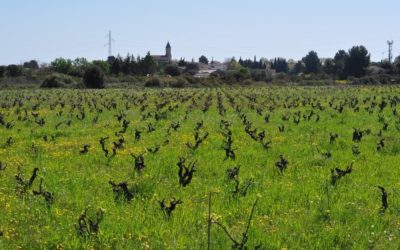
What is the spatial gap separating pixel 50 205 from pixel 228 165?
187 inches

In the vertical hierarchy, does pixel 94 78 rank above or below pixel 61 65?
below

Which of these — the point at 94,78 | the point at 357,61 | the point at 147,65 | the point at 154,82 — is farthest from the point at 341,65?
the point at 94,78

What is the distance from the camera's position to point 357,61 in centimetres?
11944

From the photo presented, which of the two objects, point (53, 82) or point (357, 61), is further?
point (357, 61)

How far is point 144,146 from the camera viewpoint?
609 inches

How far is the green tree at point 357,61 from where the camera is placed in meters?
119

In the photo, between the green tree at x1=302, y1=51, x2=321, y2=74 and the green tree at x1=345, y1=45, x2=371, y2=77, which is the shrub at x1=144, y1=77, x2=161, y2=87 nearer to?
the green tree at x1=345, y1=45, x2=371, y2=77

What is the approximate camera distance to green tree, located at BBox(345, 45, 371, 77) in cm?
11900

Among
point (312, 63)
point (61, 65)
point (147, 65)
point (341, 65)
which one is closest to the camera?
point (147, 65)

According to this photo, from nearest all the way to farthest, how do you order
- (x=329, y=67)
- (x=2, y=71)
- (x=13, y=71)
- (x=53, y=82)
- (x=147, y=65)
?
(x=53, y=82) → (x=2, y=71) → (x=13, y=71) → (x=147, y=65) → (x=329, y=67)

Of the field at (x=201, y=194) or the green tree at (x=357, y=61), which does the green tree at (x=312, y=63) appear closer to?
the green tree at (x=357, y=61)

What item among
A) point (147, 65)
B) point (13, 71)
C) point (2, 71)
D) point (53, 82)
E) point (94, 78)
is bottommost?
point (53, 82)

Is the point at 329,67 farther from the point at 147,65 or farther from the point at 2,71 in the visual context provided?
the point at 2,71

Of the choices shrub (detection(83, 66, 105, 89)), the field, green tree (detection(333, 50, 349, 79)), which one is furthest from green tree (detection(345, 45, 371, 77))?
the field
